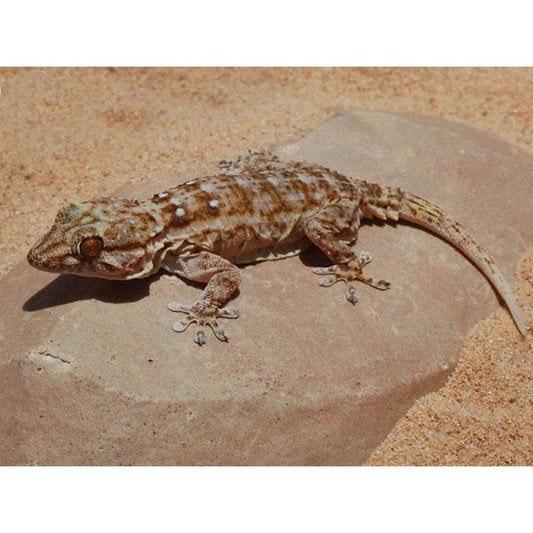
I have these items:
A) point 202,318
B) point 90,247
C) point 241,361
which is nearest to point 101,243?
point 90,247

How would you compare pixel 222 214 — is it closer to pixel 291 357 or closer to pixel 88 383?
pixel 291 357

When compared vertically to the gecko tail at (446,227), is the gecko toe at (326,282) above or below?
below

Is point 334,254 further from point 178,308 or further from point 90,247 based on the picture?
point 90,247

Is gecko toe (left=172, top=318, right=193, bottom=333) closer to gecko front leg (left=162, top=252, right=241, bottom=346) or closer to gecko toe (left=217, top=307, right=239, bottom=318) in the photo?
gecko front leg (left=162, top=252, right=241, bottom=346)

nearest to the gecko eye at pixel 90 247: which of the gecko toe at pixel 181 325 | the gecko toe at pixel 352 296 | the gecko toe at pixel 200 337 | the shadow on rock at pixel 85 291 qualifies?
the shadow on rock at pixel 85 291

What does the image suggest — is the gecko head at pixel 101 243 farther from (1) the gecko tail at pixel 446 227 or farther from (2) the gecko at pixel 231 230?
(1) the gecko tail at pixel 446 227

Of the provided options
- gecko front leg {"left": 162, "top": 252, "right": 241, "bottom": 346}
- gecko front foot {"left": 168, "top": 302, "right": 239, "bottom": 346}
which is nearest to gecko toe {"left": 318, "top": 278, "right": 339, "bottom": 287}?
gecko front leg {"left": 162, "top": 252, "right": 241, "bottom": 346}
